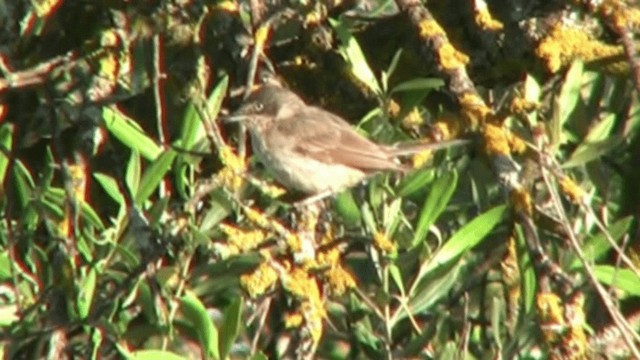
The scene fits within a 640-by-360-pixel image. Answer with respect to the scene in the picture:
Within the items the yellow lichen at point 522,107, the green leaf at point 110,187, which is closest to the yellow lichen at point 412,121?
the yellow lichen at point 522,107

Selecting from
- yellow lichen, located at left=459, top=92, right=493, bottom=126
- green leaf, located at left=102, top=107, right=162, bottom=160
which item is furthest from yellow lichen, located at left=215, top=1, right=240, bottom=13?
yellow lichen, located at left=459, top=92, right=493, bottom=126

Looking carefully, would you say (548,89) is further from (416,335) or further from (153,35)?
(153,35)

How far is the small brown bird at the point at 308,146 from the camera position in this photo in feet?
16.7

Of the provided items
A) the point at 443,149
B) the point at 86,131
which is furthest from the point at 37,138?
the point at 443,149

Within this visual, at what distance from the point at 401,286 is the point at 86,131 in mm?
1082

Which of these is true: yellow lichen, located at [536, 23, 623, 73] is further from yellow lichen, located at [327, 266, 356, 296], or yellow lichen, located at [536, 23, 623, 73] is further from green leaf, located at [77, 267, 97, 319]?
green leaf, located at [77, 267, 97, 319]

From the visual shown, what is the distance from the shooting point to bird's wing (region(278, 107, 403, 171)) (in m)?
5.13

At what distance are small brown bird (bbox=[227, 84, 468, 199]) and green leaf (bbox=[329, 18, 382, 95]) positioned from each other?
0.59 ft

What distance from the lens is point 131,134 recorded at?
471cm

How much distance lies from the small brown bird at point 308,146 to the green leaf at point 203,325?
759 millimetres

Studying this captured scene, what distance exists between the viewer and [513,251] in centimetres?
470

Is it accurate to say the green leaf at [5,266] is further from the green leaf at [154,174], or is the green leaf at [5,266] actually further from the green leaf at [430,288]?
the green leaf at [430,288]

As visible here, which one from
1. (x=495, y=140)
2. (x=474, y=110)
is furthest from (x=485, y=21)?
(x=495, y=140)

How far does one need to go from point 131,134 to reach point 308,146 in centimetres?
190
